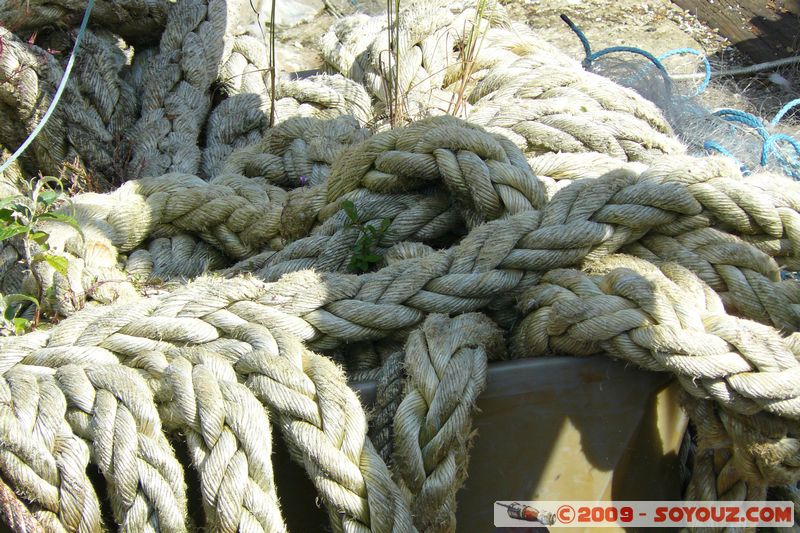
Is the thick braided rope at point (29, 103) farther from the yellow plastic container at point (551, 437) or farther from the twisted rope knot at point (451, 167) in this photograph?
the yellow plastic container at point (551, 437)

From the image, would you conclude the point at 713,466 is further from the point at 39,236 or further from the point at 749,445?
the point at 39,236

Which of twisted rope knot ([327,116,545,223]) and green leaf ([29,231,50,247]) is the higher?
twisted rope knot ([327,116,545,223])

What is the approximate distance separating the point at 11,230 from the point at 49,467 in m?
0.59

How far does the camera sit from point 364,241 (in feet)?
6.50

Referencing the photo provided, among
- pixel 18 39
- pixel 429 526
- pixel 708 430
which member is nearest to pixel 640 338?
pixel 708 430

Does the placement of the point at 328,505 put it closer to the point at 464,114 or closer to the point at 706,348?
the point at 706,348

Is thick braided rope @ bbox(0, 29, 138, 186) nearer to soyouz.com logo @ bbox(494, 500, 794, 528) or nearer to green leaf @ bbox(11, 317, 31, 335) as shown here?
green leaf @ bbox(11, 317, 31, 335)

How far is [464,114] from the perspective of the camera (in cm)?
252

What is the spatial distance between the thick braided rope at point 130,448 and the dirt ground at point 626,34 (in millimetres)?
2443

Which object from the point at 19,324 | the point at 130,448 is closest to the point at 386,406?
the point at 130,448

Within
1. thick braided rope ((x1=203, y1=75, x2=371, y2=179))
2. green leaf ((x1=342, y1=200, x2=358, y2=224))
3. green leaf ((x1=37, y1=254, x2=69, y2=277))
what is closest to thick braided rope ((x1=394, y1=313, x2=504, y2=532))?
green leaf ((x1=342, y1=200, x2=358, y2=224))

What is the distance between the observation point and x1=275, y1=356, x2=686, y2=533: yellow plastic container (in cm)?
162

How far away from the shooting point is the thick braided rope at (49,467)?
1.46m

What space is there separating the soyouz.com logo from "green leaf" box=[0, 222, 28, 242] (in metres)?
1.12
